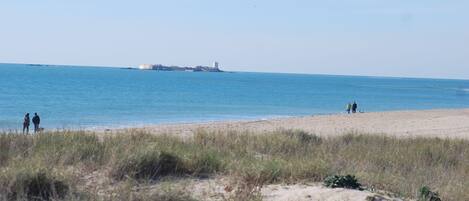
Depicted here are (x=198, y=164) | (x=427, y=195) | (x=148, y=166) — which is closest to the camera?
(x=427, y=195)

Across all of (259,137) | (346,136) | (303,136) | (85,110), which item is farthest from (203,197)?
(85,110)

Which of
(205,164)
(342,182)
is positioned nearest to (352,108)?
(205,164)

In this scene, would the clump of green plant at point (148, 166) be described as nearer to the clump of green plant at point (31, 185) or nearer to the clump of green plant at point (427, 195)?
the clump of green plant at point (31, 185)

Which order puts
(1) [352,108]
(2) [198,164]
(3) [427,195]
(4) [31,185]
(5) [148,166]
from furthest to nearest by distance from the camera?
(1) [352,108] → (2) [198,164] → (5) [148,166] → (3) [427,195] → (4) [31,185]

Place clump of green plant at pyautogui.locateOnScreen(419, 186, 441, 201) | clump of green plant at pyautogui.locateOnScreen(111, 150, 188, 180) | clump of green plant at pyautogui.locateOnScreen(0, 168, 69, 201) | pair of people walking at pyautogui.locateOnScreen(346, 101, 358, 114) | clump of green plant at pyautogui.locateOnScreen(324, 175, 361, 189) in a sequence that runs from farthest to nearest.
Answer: pair of people walking at pyautogui.locateOnScreen(346, 101, 358, 114) < clump of green plant at pyautogui.locateOnScreen(111, 150, 188, 180) < clump of green plant at pyautogui.locateOnScreen(324, 175, 361, 189) < clump of green plant at pyautogui.locateOnScreen(419, 186, 441, 201) < clump of green plant at pyautogui.locateOnScreen(0, 168, 69, 201)

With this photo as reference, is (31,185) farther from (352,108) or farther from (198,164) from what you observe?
(352,108)

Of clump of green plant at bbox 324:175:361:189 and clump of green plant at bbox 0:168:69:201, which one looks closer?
clump of green plant at bbox 0:168:69:201

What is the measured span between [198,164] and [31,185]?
2744 millimetres

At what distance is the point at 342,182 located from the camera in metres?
8.12

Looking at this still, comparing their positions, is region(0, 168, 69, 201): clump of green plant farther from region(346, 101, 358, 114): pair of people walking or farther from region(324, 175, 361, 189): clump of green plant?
region(346, 101, 358, 114): pair of people walking

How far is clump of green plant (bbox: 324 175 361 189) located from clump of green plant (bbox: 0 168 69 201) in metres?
3.09

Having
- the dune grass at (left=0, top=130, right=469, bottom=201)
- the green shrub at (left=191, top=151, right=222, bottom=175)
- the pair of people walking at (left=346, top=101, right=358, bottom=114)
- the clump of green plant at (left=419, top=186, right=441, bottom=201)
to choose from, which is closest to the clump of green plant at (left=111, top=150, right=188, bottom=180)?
the dune grass at (left=0, top=130, right=469, bottom=201)

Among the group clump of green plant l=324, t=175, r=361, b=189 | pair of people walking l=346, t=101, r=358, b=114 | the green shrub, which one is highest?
clump of green plant l=324, t=175, r=361, b=189

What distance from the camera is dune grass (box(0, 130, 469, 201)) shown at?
743 cm
